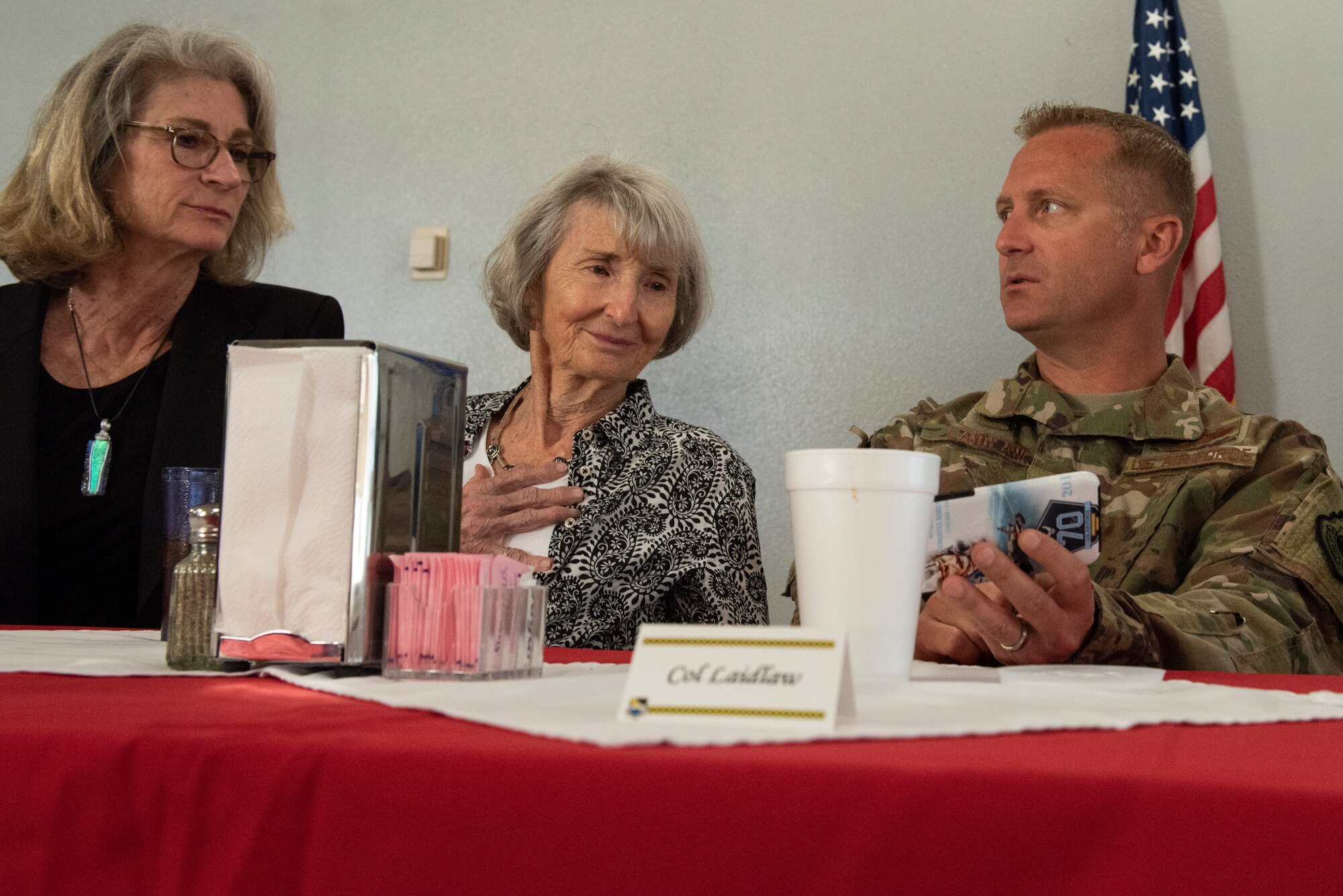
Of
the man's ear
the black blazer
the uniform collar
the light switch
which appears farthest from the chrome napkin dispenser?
the light switch

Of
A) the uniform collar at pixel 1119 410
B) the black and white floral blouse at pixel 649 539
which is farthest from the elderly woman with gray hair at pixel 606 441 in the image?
the uniform collar at pixel 1119 410

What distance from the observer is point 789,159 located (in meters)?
2.54

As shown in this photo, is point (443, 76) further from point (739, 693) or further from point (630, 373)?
point (739, 693)

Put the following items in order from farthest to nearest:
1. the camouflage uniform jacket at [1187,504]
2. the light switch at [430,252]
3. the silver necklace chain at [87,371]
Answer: the light switch at [430,252] < the silver necklace chain at [87,371] < the camouflage uniform jacket at [1187,504]

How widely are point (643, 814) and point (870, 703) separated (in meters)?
0.20

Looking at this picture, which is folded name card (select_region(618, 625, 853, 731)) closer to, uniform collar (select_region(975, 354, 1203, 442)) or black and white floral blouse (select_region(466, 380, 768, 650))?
black and white floral blouse (select_region(466, 380, 768, 650))

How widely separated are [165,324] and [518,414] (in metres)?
0.54

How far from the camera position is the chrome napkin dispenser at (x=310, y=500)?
2.27 ft

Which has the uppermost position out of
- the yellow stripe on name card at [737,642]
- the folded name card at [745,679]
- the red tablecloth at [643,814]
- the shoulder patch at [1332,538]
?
the shoulder patch at [1332,538]

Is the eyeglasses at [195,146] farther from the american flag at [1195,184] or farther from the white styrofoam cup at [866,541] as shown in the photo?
the american flag at [1195,184]

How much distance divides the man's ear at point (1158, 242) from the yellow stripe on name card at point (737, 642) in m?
1.50

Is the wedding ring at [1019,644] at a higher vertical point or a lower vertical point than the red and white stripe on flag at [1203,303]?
lower

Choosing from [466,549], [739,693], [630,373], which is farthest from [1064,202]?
[739,693]

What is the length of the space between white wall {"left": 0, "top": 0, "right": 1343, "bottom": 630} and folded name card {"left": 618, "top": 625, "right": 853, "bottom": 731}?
202 cm
